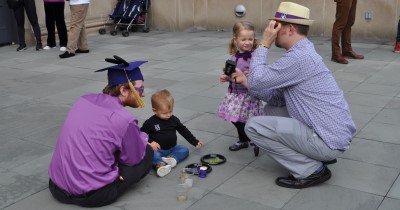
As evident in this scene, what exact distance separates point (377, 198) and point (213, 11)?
373 inches

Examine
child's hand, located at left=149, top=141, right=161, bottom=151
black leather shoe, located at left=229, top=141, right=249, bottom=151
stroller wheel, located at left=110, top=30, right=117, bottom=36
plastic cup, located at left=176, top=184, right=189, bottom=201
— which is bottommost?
plastic cup, located at left=176, top=184, right=189, bottom=201

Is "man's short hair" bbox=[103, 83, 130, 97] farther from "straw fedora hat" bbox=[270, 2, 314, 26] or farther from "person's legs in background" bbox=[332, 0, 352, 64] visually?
"person's legs in background" bbox=[332, 0, 352, 64]

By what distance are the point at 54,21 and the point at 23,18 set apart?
612 mm

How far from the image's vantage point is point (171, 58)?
9531 mm

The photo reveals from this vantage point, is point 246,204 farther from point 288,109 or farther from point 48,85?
→ point 48,85

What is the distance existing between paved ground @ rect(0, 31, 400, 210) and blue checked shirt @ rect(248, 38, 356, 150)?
0.47 m

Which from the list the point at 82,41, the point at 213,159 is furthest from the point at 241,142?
the point at 82,41

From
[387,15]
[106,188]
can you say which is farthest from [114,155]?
[387,15]

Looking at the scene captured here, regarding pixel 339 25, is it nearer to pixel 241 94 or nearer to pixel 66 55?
pixel 241 94

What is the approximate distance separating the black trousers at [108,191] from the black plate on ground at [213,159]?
0.71 meters

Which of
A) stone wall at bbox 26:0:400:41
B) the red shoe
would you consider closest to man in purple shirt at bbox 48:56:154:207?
the red shoe

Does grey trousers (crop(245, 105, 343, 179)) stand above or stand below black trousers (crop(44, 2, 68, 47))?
below

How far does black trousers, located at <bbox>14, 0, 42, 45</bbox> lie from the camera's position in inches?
410

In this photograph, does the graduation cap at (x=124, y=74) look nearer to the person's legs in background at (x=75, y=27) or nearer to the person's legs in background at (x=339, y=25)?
the person's legs in background at (x=339, y=25)
